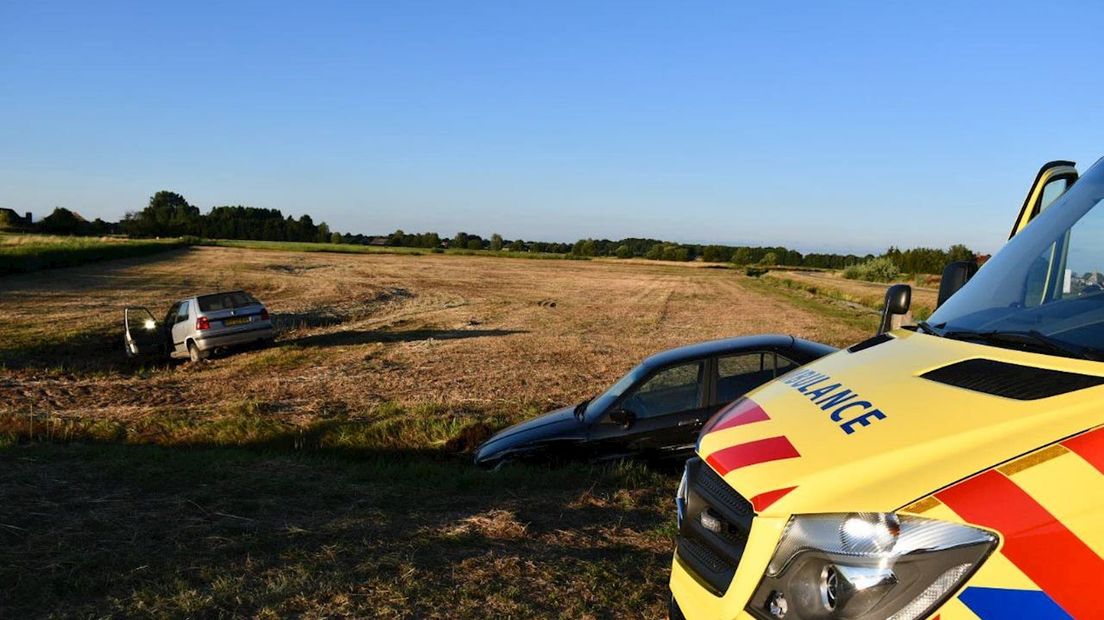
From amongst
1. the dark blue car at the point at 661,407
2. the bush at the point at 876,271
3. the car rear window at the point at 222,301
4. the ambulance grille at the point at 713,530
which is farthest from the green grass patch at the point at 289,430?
the bush at the point at 876,271

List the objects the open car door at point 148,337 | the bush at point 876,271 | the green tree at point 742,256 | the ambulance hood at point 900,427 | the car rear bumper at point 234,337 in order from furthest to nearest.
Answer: the green tree at point 742,256, the bush at point 876,271, the open car door at point 148,337, the car rear bumper at point 234,337, the ambulance hood at point 900,427

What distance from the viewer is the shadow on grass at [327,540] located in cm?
372

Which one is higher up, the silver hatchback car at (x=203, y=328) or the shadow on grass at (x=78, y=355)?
the silver hatchback car at (x=203, y=328)

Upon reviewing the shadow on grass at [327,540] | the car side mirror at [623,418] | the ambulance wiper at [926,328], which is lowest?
the shadow on grass at [327,540]

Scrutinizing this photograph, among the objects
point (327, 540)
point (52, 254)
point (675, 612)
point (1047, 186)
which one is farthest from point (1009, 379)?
point (52, 254)

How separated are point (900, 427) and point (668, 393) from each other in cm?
488

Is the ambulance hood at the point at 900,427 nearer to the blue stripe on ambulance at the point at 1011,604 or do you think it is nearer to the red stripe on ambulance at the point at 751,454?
the red stripe on ambulance at the point at 751,454

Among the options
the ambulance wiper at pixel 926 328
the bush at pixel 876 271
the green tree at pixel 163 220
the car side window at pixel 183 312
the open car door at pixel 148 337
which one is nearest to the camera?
the ambulance wiper at pixel 926 328

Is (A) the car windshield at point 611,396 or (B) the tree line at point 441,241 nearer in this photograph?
(A) the car windshield at point 611,396

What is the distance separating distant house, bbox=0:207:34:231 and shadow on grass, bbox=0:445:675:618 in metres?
78.5

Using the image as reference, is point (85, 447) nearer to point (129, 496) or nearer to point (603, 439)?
point (129, 496)

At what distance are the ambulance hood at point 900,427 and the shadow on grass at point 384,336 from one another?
55.2ft

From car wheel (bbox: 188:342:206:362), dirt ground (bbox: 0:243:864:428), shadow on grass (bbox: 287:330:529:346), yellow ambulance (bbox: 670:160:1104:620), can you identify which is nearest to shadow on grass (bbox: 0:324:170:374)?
dirt ground (bbox: 0:243:864:428)

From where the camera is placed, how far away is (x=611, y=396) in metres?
7.19
